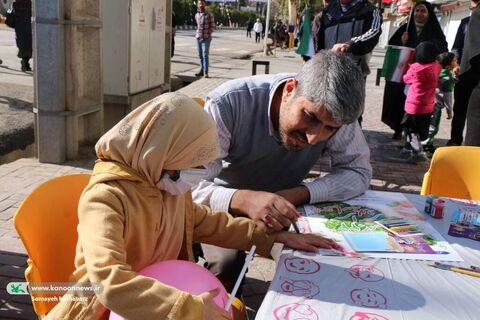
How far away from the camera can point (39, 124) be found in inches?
187

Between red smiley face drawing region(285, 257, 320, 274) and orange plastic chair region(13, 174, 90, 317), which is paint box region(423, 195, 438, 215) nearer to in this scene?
red smiley face drawing region(285, 257, 320, 274)

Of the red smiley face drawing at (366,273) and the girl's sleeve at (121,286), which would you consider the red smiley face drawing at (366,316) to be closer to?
the red smiley face drawing at (366,273)

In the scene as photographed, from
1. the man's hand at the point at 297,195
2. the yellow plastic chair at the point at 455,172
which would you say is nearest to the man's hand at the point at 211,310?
the man's hand at the point at 297,195

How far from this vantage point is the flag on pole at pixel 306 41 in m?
5.45

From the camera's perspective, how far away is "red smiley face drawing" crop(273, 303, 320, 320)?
1.21 meters

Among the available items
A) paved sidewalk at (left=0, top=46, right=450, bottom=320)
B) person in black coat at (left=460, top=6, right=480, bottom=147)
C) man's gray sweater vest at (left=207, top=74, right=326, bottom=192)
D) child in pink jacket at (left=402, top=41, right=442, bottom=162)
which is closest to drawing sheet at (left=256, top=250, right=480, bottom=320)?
man's gray sweater vest at (left=207, top=74, right=326, bottom=192)

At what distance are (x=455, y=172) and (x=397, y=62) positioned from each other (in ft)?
13.0

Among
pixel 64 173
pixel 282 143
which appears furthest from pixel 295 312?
pixel 64 173

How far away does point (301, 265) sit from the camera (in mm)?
1498

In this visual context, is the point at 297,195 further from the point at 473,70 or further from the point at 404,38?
the point at 404,38

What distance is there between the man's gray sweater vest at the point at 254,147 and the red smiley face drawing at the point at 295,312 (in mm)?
1028

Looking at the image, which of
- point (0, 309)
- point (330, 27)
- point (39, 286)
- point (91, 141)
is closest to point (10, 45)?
point (91, 141)

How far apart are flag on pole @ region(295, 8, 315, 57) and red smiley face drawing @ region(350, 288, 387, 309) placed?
437 centimetres

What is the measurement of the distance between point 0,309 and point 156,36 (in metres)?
5.09
